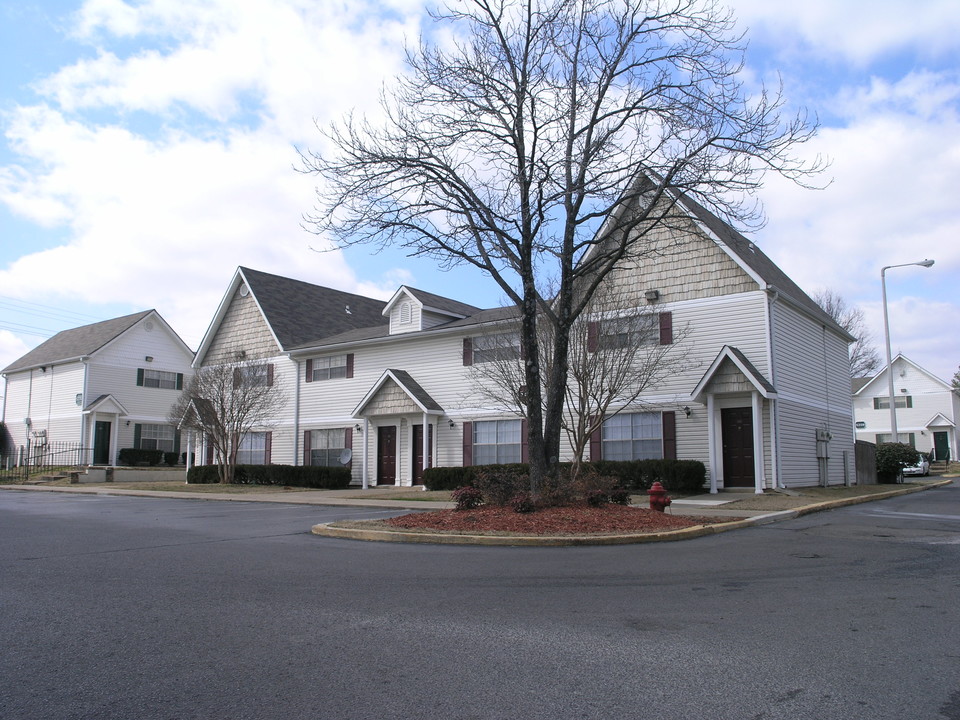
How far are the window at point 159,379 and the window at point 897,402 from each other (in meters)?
46.7

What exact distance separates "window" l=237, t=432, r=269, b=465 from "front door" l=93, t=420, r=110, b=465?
11.8 metres

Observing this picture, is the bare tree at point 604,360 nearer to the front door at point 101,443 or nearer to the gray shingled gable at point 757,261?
the gray shingled gable at point 757,261

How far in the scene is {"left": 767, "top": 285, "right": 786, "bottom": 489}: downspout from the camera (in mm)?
20422

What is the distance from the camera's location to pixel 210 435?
96.1 ft

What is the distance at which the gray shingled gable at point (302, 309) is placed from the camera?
33.4 m

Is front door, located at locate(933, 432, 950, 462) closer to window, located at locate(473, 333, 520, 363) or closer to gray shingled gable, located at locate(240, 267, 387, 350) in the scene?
gray shingled gable, located at locate(240, 267, 387, 350)

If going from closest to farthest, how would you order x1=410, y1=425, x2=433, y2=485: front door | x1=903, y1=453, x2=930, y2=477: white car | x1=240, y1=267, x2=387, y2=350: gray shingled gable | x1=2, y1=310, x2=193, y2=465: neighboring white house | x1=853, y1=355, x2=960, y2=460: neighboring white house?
1. x1=410, y1=425, x2=433, y2=485: front door
2. x1=240, y1=267, x2=387, y2=350: gray shingled gable
3. x1=903, y1=453, x2=930, y2=477: white car
4. x1=2, y1=310, x2=193, y2=465: neighboring white house
5. x1=853, y1=355, x2=960, y2=460: neighboring white house

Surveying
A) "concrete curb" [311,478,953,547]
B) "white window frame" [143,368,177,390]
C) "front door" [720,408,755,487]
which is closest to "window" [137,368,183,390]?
"white window frame" [143,368,177,390]

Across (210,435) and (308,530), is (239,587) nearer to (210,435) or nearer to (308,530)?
(308,530)

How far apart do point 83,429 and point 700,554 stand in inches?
1499

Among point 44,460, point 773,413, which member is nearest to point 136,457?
point 44,460

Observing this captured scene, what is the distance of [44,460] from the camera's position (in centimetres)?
4159

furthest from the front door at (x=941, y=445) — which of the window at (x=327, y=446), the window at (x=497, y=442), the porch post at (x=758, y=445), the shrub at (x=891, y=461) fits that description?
the window at (x=327, y=446)

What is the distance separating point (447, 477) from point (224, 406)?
9.76 meters
